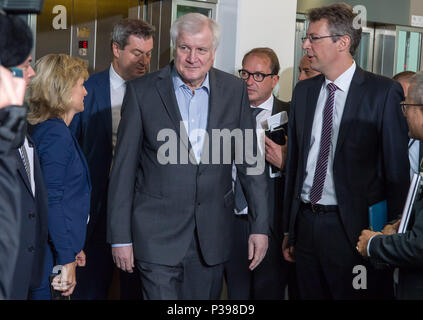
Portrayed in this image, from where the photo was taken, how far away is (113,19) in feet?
16.7

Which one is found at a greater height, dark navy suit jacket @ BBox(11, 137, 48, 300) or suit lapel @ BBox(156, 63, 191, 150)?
suit lapel @ BBox(156, 63, 191, 150)

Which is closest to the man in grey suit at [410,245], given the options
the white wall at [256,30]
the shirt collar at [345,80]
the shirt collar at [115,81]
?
the shirt collar at [345,80]

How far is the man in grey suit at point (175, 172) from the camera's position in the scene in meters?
2.91

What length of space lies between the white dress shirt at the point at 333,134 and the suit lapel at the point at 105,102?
1.30 metres

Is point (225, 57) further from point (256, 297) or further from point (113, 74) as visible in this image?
point (256, 297)

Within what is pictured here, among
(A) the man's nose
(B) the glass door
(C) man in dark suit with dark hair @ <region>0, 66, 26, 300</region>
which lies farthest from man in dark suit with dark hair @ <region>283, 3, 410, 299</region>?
(B) the glass door

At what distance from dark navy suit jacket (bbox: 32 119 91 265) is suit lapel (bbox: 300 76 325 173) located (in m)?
1.17

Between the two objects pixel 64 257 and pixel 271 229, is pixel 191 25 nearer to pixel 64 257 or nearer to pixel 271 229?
pixel 64 257

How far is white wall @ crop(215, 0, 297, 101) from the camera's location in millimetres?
4586

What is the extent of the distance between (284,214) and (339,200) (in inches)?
16.8

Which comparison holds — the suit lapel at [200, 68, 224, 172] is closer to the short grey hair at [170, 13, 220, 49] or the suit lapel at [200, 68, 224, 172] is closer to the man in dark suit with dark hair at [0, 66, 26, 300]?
the short grey hair at [170, 13, 220, 49]

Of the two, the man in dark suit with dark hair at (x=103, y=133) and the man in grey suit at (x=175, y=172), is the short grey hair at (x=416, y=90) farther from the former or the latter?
the man in dark suit with dark hair at (x=103, y=133)
